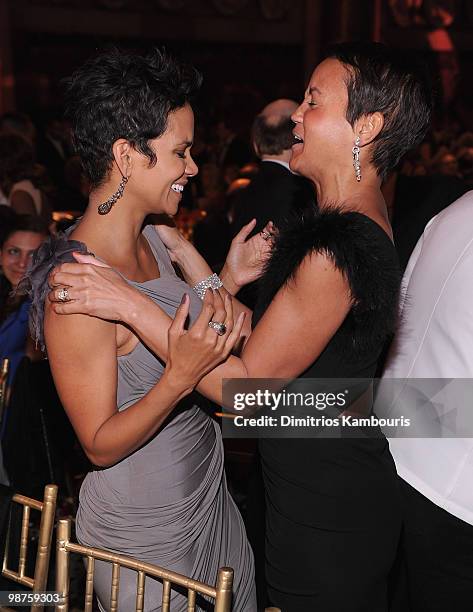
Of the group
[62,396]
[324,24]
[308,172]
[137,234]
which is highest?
[324,24]

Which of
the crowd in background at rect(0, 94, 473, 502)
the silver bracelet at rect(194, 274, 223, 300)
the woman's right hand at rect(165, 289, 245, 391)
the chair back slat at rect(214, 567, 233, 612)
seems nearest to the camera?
the chair back slat at rect(214, 567, 233, 612)

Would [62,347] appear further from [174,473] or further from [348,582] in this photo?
[348,582]

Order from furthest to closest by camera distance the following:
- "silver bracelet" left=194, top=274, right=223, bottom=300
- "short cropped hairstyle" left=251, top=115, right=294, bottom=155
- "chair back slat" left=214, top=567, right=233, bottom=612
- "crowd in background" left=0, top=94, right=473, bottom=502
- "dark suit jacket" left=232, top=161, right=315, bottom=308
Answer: "short cropped hairstyle" left=251, top=115, right=294, bottom=155
"dark suit jacket" left=232, top=161, right=315, bottom=308
"crowd in background" left=0, top=94, right=473, bottom=502
"silver bracelet" left=194, top=274, right=223, bottom=300
"chair back slat" left=214, top=567, right=233, bottom=612

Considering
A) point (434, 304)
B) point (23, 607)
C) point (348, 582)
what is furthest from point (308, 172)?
point (23, 607)

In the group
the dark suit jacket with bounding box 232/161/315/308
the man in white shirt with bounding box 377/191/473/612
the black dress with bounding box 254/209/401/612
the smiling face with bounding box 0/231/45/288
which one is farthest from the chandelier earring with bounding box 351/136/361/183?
the smiling face with bounding box 0/231/45/288

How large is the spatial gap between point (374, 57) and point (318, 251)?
40 cm

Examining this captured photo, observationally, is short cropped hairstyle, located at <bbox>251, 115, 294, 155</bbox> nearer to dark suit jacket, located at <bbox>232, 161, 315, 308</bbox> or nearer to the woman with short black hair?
dark suit jacket, located at <bbox>232, 161, 315, 308</bbox>

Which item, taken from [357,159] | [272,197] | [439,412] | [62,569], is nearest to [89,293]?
[62,569]

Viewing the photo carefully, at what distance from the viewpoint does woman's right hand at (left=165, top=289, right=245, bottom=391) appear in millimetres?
1300

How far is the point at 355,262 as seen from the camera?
1.42 meters

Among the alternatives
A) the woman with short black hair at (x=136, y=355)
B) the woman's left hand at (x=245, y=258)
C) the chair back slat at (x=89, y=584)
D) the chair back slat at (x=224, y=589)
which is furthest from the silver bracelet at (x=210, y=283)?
the chair back slat at (x=224, y=589)

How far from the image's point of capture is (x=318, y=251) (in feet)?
4.71

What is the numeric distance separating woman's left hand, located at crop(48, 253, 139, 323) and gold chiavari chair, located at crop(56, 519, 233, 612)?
1.10 feet

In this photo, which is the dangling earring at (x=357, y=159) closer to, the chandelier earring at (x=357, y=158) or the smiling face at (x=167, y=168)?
the chandelier earring at (x=357, y=158)
